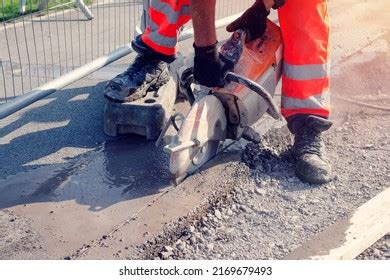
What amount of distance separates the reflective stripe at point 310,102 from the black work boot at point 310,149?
0.20ft

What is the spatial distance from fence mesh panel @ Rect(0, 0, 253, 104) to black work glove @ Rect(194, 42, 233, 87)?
180 cm

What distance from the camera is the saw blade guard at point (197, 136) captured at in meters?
3.25

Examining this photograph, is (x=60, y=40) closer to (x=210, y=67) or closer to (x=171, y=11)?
(x=171, y=11)

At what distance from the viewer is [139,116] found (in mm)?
3828

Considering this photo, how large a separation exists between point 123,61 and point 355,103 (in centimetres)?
201

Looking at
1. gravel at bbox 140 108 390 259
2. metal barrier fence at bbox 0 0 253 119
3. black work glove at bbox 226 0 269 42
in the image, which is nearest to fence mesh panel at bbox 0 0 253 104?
metal barrier fence at bbox 0 0 253 119

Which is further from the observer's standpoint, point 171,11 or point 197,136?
point 171,11

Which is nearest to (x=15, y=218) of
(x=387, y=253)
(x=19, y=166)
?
(x=19, y=166)

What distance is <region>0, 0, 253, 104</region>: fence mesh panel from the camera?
16.4 ft

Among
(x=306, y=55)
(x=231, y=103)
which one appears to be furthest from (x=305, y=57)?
(x=231, y=103)

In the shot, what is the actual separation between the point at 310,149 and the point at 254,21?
2.58 ft

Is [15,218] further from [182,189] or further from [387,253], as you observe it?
[387,253]

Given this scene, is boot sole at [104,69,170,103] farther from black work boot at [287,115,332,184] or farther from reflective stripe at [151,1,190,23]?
black work boot at [287,115,332,184]

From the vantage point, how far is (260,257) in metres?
2.83
